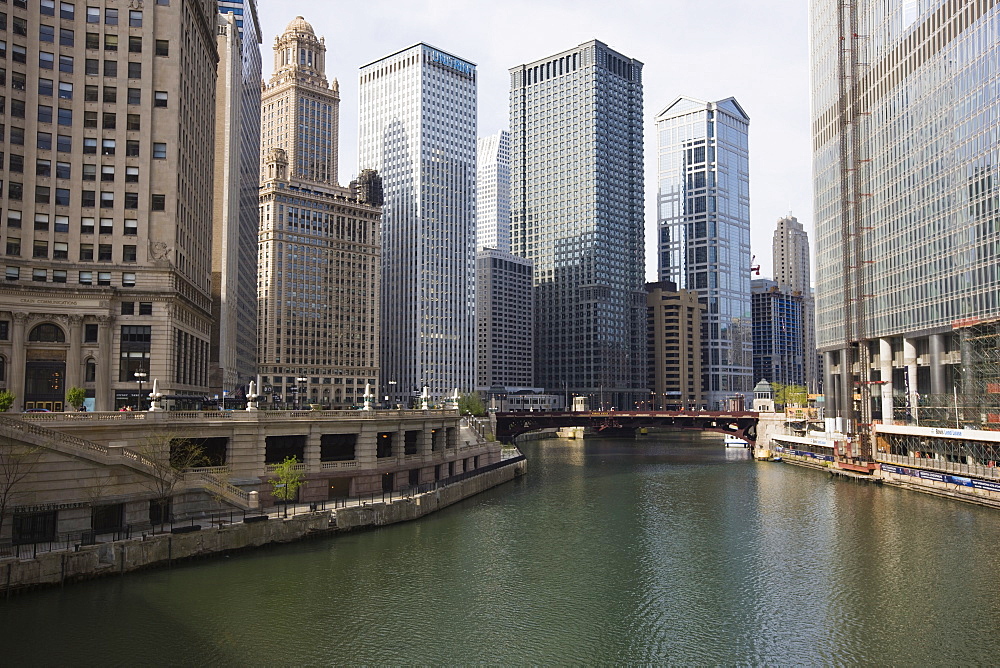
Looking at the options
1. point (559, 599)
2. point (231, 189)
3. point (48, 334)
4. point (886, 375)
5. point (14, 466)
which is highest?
point (231, 189)

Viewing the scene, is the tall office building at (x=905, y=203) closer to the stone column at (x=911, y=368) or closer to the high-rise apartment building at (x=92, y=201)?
the stone column at (x=911, y=368)

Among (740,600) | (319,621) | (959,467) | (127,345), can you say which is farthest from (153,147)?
(959,467)

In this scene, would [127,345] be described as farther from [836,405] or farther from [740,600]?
[836,405]

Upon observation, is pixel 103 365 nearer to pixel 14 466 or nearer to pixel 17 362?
pixel 17 362

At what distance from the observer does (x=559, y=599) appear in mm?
53469

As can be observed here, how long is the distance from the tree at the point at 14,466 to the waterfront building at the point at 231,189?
78133 mm

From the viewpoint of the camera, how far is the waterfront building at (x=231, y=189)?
468ft

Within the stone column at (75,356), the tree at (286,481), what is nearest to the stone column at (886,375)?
the tree at (286,481)

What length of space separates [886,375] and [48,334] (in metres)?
121

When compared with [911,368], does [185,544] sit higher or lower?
lower

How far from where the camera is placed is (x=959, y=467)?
3875 inches

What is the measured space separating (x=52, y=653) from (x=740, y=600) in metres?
41.5

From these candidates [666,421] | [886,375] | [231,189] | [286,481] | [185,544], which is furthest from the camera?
[666,421]

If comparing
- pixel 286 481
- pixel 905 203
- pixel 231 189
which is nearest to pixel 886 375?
pixel 905 203
